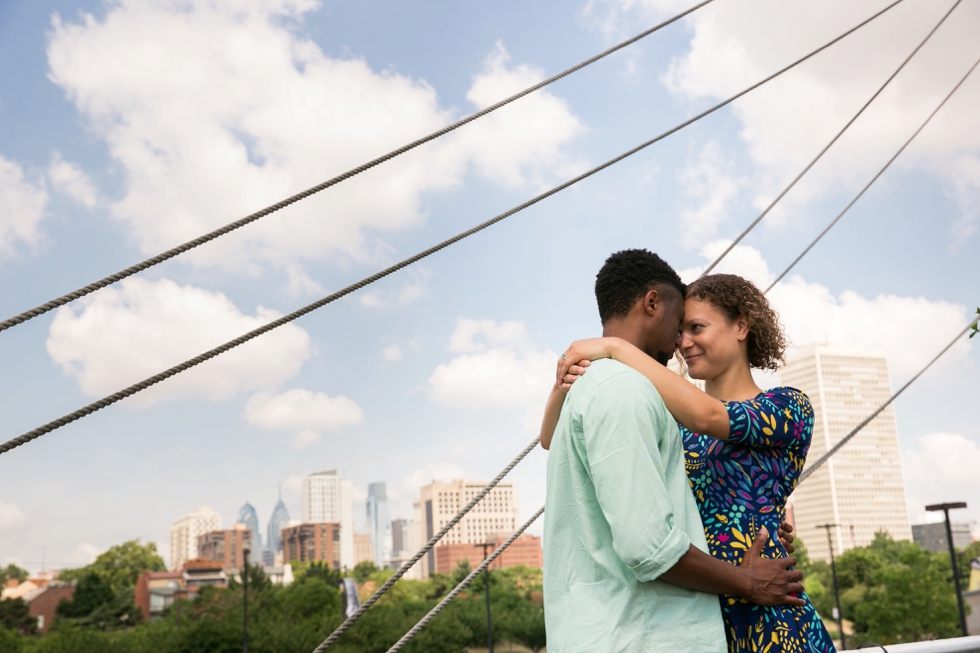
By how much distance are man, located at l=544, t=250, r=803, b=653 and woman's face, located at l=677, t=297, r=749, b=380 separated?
0.35 metres

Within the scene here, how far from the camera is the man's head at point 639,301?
155cm

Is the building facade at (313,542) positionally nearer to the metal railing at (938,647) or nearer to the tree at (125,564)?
the tree at (125,564)

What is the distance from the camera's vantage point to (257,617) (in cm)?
4750

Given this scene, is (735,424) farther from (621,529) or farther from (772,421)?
(621,529)

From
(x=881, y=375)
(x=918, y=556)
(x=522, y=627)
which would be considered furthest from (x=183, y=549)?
(x=918, y=556)

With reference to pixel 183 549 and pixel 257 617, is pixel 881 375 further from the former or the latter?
pixel 183 549

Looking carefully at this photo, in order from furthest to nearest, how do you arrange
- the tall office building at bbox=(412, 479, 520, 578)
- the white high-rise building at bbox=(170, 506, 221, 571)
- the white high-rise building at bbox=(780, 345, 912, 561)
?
1. the white high-rise building at bbox=(170, 506, 221, 571)
2. the tall office building at bbox=(412, 479, 520, 578)
3. the white high-rise building at bbox=(780, 345, 912, 561)

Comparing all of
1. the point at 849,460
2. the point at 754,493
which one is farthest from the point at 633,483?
the point at 849,460

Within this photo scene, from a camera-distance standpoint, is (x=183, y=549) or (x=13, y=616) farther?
(x=183, y=549)

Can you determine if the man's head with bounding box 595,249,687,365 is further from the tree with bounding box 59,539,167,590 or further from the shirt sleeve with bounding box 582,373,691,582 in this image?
the tree with bounding box 59,539,167,590

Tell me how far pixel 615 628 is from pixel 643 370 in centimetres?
41

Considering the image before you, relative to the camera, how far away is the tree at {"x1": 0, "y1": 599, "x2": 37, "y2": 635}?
5628 centimetres

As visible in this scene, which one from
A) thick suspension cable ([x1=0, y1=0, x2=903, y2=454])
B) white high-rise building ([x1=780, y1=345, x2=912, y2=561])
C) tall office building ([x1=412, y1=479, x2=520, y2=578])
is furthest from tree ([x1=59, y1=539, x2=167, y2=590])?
white high-rise building ([x1=780, y1=345, x2=912, y2=561])

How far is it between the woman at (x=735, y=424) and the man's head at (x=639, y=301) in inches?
3.3
